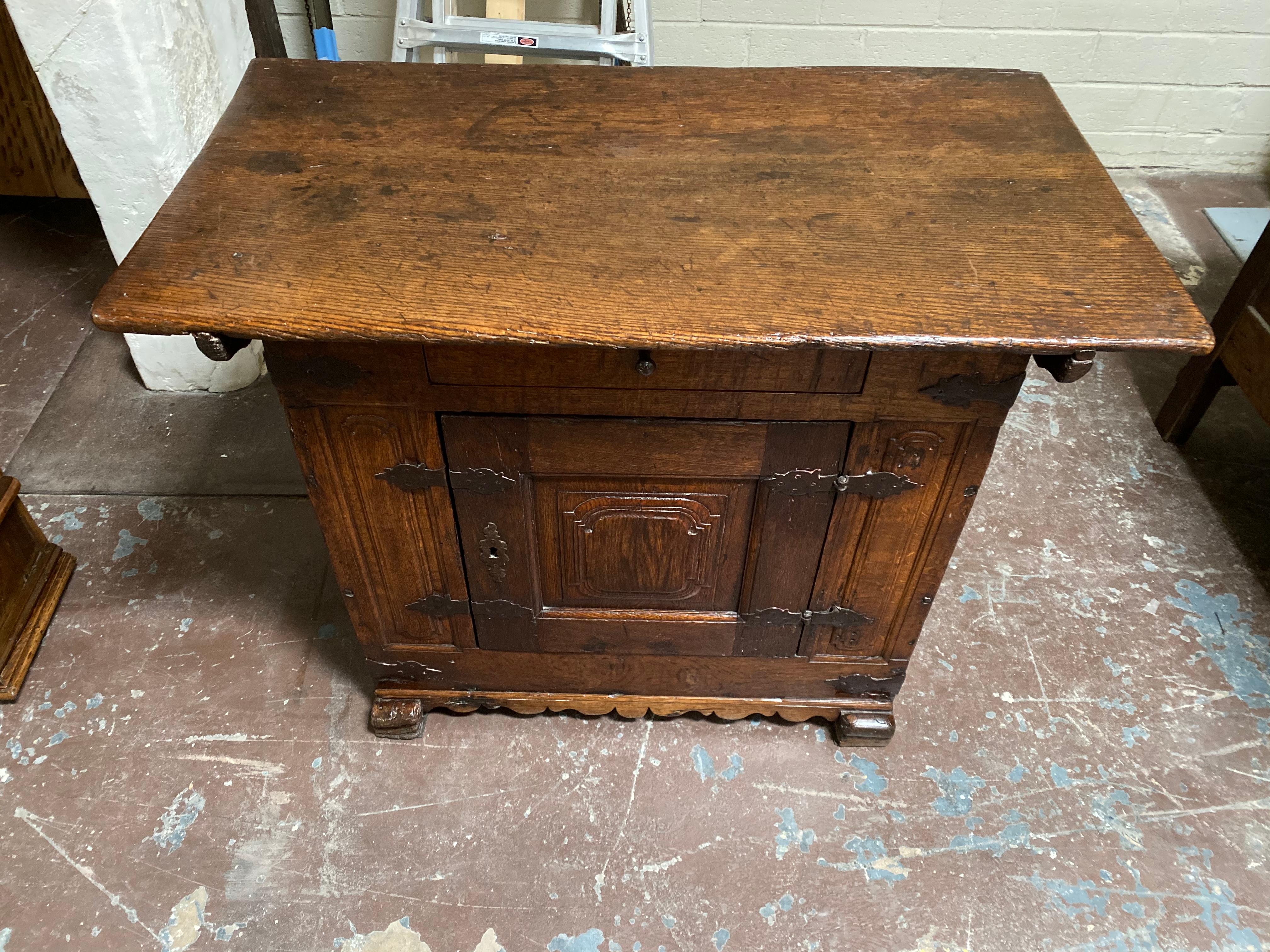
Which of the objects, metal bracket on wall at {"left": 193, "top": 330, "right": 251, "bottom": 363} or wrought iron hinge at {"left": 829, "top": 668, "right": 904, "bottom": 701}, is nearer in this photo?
metal bracket on wall at {"left": 193, "top": 330, "right": 251, "bottom": 363}

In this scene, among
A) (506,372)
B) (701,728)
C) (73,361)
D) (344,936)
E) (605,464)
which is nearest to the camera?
(506,372)

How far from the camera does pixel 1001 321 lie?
0.97 metres

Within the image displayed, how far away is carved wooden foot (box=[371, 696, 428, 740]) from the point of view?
155 centimetres

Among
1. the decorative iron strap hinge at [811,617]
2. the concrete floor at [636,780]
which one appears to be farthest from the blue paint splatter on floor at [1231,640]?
the decorative iron strap hinge at [811,617]

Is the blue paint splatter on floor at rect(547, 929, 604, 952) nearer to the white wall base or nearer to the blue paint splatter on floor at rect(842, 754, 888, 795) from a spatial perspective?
the blue paint splatter on floor at rect(842, 754, 888, 795)

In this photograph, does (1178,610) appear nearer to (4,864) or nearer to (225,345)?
(225,345)

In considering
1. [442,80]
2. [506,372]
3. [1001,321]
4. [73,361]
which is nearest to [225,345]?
[506,372]

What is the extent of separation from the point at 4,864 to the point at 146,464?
36.5 inches

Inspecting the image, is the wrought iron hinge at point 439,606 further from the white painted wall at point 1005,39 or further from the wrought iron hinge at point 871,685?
the white painted wall at point 1005,39

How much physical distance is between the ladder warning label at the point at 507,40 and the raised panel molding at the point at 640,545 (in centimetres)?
127

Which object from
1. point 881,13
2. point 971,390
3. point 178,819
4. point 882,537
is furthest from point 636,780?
point 881,13

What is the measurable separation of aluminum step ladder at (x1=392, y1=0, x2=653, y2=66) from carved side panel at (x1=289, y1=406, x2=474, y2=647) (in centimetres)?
122

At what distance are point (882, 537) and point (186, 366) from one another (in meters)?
1.77

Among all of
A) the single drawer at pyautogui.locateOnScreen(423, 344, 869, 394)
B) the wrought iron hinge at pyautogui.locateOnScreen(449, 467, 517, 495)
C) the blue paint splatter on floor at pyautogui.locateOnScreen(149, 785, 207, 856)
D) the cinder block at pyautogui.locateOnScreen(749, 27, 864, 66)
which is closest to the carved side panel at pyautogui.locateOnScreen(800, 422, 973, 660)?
the single drawer at pyautogui.locateOnScreen(423, 344, 869, 394)
